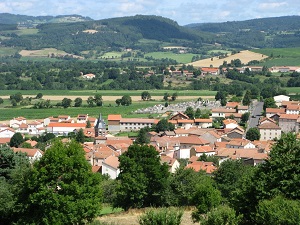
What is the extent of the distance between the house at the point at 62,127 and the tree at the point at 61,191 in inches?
1516

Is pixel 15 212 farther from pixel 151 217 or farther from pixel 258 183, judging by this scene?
pixel 258 183

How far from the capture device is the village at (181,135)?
36.4 meters

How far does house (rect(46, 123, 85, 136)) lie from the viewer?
174 ft

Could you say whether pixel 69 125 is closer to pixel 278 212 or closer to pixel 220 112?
pixel 220 112

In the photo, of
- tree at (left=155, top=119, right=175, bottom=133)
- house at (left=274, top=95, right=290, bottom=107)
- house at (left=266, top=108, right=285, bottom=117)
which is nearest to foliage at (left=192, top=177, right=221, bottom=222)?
tree at (left=155, top=119, right=175, bottom=133)

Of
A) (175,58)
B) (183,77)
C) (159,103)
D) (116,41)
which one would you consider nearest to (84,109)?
(159,103)

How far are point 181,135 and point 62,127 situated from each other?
11.7 m

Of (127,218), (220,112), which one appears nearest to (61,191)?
(127,218)

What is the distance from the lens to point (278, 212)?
13062mm

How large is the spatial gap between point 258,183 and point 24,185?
5979 millimetres

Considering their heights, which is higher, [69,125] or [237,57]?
[237,57]

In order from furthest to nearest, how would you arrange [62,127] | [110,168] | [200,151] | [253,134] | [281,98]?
[281,98]
[62,127]
[253,134]
[200,151]
[110,168]

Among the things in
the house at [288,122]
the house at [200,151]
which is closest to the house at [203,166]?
the house at [200,151]

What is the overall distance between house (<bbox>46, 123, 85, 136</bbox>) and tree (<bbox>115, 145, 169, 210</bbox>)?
3406 cm
